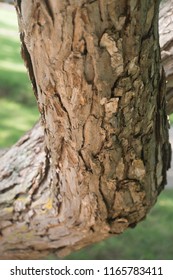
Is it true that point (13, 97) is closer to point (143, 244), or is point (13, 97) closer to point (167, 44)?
point (143, 244)

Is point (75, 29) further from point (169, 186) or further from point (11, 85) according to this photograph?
point (11, 85)

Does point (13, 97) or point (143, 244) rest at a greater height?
point (13, 97)

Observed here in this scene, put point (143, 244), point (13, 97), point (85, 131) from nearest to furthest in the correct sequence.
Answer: point (85, 131)
point (143, 244)
point (13, 97)

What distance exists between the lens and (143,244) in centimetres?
330

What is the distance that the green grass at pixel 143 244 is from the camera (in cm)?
318

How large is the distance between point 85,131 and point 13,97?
3602 millimetres

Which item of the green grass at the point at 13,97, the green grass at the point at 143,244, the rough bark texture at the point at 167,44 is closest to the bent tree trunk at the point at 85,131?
the rough bark texture at the point at 167,44

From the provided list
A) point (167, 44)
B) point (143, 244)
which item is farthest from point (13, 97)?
point (167, 44)

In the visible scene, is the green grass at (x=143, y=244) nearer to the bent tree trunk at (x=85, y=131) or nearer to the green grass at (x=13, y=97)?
the green grass at (x=13, y=97)

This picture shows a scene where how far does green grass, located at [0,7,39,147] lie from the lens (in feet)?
14.0

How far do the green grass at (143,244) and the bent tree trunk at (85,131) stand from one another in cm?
151

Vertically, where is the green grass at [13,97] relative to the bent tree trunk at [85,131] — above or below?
above

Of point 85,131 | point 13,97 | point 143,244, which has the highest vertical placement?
point 13,97

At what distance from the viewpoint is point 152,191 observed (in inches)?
56.1
